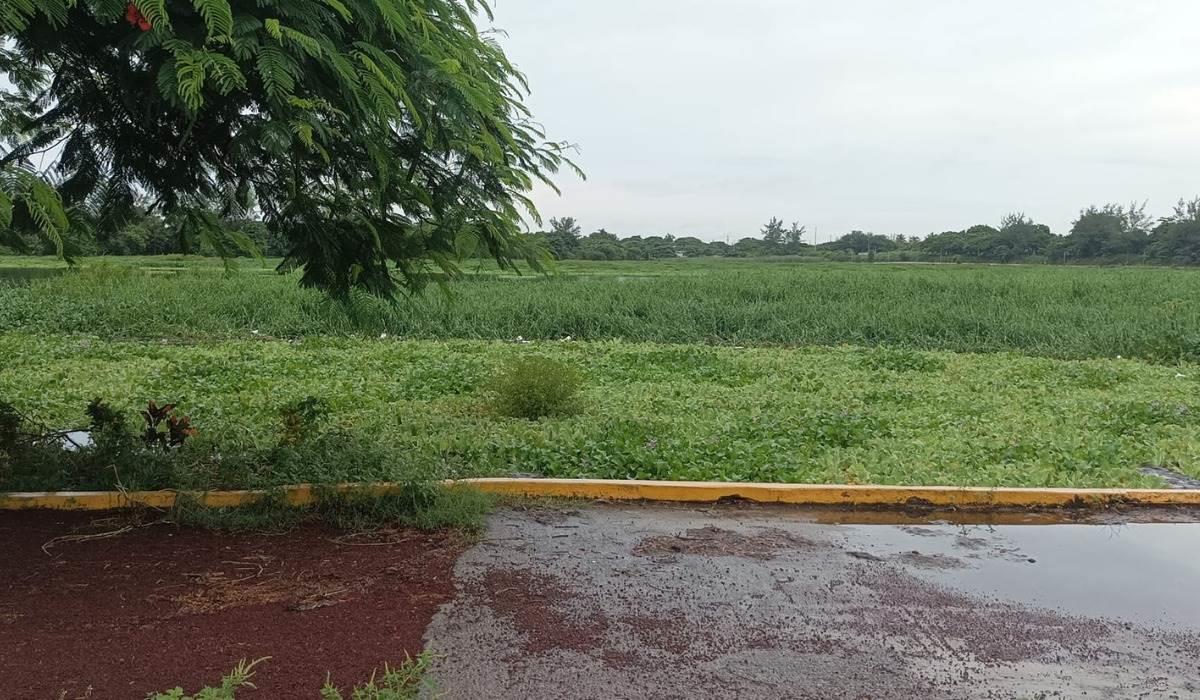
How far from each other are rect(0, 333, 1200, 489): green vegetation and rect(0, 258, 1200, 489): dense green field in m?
0.03

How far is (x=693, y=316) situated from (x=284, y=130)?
1605cm

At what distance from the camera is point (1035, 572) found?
451cm

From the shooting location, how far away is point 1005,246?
6544cm

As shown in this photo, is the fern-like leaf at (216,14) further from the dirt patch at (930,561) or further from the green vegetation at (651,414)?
the dirt patch at (930,561)

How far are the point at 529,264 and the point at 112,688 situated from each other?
2.77 metres

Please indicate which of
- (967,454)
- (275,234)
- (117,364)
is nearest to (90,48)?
(275,234)

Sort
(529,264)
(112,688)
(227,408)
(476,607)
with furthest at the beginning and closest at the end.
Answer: (227,408) → (529,264) → (476,607) → (112,688)

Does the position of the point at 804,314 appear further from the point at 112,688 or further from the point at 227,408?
the point at 112,688

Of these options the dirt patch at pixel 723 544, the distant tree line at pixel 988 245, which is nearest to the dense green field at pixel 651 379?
the dirt patch at pixel 723 544

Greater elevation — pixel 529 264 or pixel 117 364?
pixel 529 264

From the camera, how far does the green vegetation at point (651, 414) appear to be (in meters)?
5.98

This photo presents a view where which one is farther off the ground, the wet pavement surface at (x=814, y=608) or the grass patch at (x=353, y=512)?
the grass patch at (x=353, y=512)

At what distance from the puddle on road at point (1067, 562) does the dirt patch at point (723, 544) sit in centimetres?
39

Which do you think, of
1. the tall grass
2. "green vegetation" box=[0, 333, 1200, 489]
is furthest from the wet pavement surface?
the tall grass
